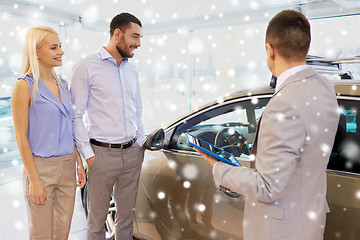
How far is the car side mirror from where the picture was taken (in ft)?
7.05

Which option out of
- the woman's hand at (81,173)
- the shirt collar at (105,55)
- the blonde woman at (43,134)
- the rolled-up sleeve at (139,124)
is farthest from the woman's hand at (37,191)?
the shirt collar at (105,55)

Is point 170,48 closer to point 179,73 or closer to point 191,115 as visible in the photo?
point 179,73

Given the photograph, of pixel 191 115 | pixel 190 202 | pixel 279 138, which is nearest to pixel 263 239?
pixel 279 138

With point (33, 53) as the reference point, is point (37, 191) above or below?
below

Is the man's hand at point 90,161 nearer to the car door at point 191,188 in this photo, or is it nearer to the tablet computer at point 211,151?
the car door at point 191,188

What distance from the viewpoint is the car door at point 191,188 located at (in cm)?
189

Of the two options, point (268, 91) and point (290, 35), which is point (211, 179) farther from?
point (290, 35)

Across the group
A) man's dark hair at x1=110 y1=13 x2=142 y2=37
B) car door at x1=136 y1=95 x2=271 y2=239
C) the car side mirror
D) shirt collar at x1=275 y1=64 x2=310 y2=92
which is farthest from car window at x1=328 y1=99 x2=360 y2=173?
man's dark hair at x1=110 y1=13 x2=142 y2=37

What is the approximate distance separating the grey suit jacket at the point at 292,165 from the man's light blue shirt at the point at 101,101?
1.11m

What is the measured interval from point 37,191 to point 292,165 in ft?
4.30

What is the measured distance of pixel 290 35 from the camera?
45.1 inches

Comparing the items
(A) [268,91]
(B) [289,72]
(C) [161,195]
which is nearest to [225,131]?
(A) [268,91]

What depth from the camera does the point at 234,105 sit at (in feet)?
6.44

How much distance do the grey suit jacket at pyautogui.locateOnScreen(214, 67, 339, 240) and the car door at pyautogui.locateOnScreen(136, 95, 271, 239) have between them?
0.59m
